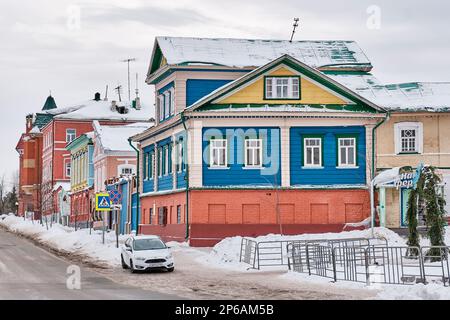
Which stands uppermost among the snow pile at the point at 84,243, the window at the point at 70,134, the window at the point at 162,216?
the window at the point at 70,134

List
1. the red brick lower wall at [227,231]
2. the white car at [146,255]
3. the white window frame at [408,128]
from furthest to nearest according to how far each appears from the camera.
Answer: the white window frame at [408,128] < the red brick lower wall at [227,231] < the white car at [146,255]

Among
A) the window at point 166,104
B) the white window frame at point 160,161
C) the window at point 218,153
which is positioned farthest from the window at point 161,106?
the window at point 218,153

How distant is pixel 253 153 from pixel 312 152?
9.75 feet

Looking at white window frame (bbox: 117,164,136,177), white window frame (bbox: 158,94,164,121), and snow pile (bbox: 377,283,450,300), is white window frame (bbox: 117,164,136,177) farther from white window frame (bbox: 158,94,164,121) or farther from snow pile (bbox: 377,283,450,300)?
snow pile (bbox: 377,283,450,300)

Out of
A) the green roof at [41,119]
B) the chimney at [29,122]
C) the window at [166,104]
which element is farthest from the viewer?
the chimney at [29,122]

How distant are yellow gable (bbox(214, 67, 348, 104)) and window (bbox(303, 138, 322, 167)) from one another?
6.72ft

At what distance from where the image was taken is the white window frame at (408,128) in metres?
47.8

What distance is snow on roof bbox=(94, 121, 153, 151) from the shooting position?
6969 centimetres

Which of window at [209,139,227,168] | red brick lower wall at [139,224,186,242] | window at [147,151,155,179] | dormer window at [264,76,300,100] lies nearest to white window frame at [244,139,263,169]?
window at [209,139,227,168]

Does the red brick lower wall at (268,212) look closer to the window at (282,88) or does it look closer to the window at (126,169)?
the window at (282,88)

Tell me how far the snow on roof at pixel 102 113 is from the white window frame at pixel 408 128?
48.6 metres

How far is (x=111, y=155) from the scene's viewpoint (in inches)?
2731

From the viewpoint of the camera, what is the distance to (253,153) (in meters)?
45.5
